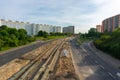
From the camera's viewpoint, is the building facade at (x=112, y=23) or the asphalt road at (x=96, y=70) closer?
the asphalt road at (x=96, y=70)

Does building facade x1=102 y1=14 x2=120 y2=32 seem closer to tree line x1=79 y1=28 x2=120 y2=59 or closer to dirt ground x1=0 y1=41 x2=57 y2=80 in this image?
tree line x1=79 y1=28 x2=120 y2=59

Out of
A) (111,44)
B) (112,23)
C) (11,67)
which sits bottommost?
(11,67)

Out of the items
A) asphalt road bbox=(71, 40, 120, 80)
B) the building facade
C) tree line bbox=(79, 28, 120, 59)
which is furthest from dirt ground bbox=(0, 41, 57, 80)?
the building facade

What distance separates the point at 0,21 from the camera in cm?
14562

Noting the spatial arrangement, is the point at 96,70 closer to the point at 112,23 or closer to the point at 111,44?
the point at 111,44

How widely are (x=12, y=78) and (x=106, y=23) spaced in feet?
509

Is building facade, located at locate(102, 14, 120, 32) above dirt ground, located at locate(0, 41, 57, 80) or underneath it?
above

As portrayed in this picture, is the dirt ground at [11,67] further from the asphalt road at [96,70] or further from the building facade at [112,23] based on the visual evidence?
the building facade at [112,23]

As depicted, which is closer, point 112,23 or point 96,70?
point 96,70

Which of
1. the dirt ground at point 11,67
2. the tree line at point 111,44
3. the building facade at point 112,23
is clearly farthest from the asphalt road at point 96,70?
the building facade at point 112,23

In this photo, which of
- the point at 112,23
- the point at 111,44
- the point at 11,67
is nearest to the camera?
the point at 11,67

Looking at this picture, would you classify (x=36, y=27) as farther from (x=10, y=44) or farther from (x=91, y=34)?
(x=10, y=44)

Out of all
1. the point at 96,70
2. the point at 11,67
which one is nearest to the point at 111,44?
the point at 96,70

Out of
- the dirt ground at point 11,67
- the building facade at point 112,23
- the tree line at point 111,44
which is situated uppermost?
the building facade at point 112,23
